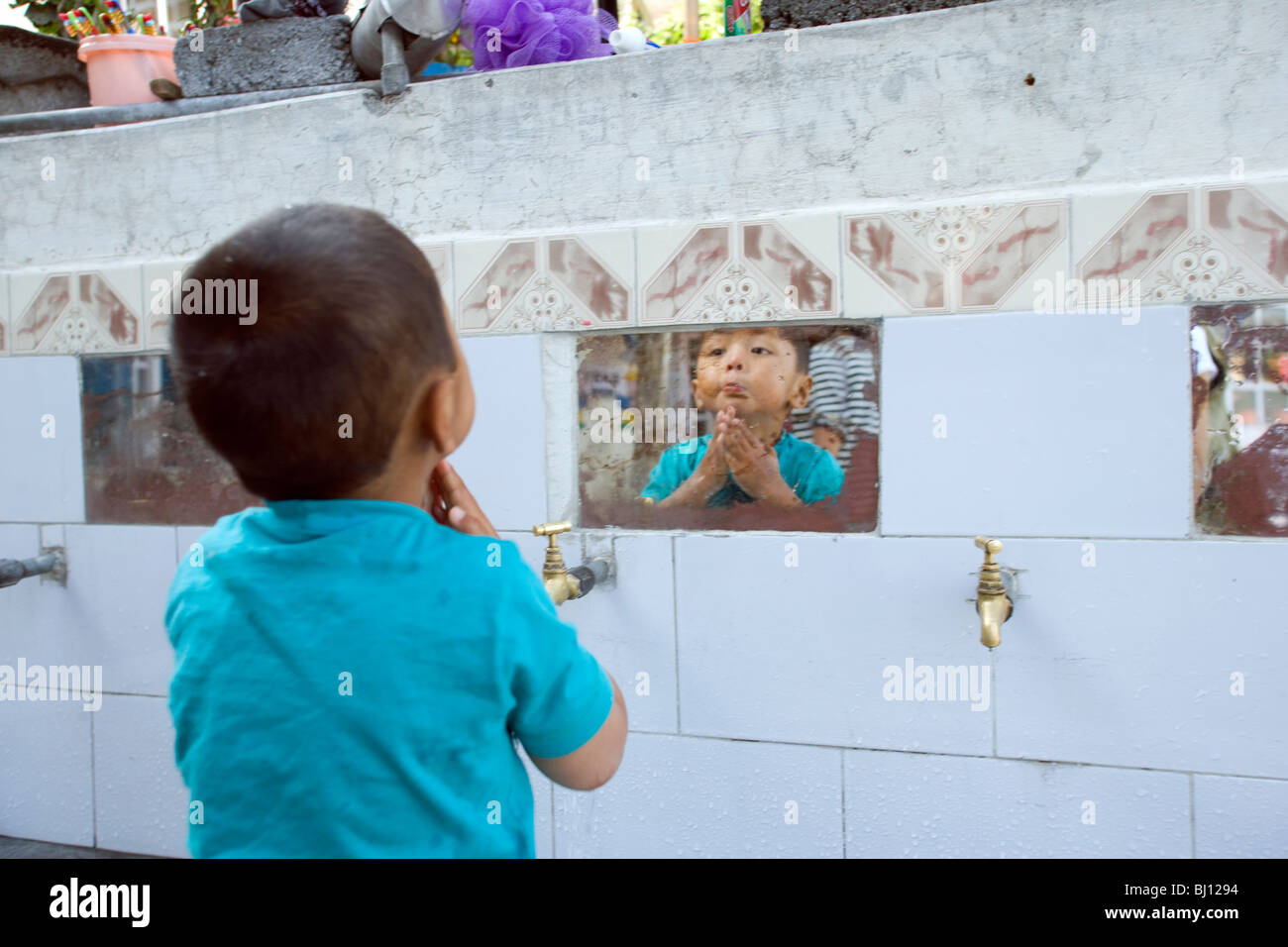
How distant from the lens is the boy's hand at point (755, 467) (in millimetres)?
1886

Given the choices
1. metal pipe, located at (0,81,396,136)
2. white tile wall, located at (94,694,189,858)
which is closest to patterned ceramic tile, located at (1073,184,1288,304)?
metal pipe, located at (0,81,396,136)

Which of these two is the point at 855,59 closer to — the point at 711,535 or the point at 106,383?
the point at 711,535

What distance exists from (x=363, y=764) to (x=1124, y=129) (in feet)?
5.22

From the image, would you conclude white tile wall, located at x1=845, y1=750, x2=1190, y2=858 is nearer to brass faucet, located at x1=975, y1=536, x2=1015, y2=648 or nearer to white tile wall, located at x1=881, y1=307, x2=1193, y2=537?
brass faucet, located at x1=975, y1=536, x2=1015, y2=648

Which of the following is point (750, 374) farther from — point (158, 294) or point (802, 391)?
point (158, 294)

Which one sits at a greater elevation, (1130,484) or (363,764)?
(1130,484)

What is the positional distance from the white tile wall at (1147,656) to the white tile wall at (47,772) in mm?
2114

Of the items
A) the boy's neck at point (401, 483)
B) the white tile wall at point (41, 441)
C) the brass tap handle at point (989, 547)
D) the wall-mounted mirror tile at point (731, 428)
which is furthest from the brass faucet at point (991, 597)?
the white tile wall at point (41, 441)

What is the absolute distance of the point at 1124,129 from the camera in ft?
5.41

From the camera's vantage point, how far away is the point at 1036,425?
5.63ft

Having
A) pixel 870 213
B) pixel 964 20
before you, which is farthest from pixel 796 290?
pixel 964 20

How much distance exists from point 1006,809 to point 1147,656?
1.22 ft

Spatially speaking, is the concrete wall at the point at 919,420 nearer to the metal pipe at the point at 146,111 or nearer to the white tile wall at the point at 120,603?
the metal pipe at the point at 146,111

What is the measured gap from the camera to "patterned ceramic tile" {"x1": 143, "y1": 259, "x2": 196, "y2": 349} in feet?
7.36
